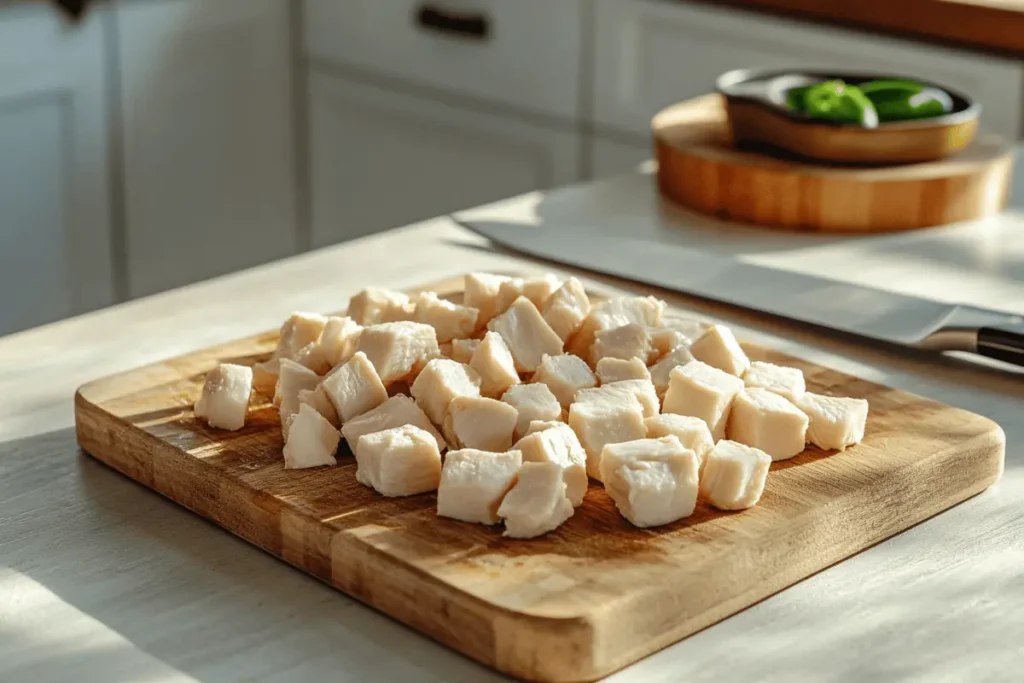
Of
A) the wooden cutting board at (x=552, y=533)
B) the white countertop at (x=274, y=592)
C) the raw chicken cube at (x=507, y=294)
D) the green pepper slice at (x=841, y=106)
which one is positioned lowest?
the white countertop at (x=274, y=592)

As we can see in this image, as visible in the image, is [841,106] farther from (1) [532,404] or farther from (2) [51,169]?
(2) [51,169]

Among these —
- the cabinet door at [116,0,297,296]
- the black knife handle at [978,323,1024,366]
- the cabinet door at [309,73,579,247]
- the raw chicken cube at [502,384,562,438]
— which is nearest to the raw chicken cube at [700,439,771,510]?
the raw chicken cube at [502,384,562,438]

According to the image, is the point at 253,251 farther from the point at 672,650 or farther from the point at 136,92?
the point at 672,650

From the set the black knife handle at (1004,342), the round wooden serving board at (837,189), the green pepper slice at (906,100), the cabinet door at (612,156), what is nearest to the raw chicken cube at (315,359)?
the black knife handle at (1004,342)

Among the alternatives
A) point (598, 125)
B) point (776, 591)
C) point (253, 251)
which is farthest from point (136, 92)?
point (776, 591)

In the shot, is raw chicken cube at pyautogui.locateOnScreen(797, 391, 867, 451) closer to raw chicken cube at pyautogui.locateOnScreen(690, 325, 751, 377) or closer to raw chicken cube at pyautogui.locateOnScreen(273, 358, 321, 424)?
raw chicken cube at pyautogui.locateOnScreen(690, 325, 751, 377)

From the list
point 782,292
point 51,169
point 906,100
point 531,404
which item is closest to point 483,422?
point 531,404

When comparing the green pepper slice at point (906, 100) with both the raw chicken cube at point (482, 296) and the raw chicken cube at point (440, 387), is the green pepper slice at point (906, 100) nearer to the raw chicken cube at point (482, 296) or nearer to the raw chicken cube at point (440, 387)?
the raw chicken cube at point (482, 296)
